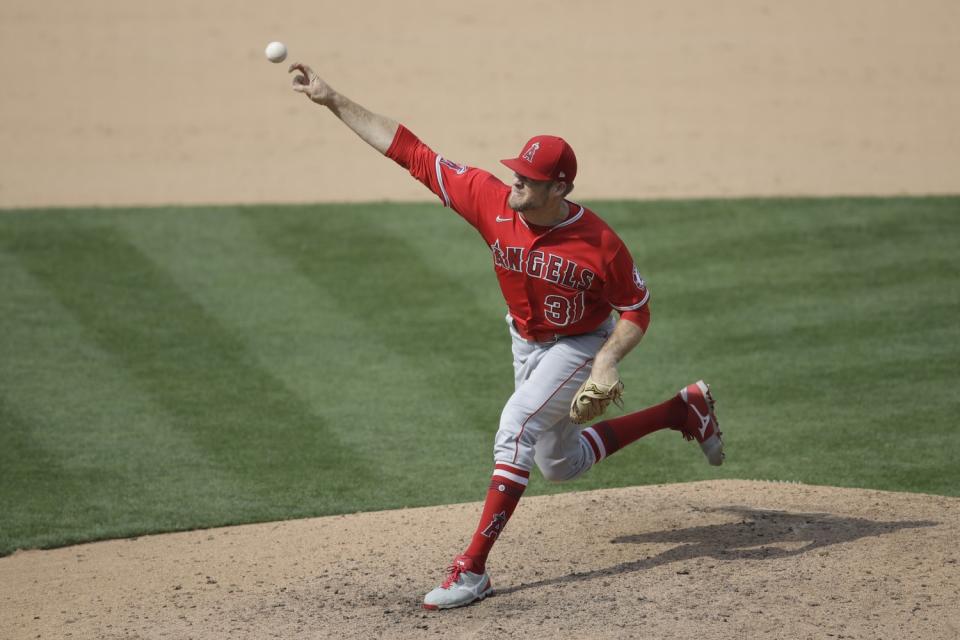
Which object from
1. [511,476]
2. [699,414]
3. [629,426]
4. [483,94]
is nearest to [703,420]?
[699,414]

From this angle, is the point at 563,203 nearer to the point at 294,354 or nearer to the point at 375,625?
the point at 375,625

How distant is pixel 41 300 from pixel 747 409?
5.50 m

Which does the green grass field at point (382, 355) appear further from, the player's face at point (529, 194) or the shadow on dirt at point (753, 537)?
the player's face at point (529, 194)

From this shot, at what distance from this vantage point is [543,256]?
5.44 metres

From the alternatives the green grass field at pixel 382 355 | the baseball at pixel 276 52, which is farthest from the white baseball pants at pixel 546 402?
the baseball at pixel 276 52

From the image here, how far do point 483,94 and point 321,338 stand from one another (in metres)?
7.23

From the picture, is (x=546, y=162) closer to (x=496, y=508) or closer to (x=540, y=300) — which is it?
(x=540, y=300)

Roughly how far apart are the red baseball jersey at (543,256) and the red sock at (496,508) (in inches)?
27.3

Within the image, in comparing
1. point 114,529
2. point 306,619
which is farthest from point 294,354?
point 306,619

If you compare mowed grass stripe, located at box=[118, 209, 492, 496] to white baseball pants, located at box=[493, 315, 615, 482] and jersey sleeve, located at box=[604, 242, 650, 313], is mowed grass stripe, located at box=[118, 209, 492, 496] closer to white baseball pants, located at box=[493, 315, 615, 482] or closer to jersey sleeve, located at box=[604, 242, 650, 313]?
white baseball pants, located at box=[493, 315, 615, 482]

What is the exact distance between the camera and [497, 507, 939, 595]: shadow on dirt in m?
5.55

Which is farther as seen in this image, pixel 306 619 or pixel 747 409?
pixel 747 409

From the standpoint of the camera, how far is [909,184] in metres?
13.5

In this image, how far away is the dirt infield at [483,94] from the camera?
13758 mm
